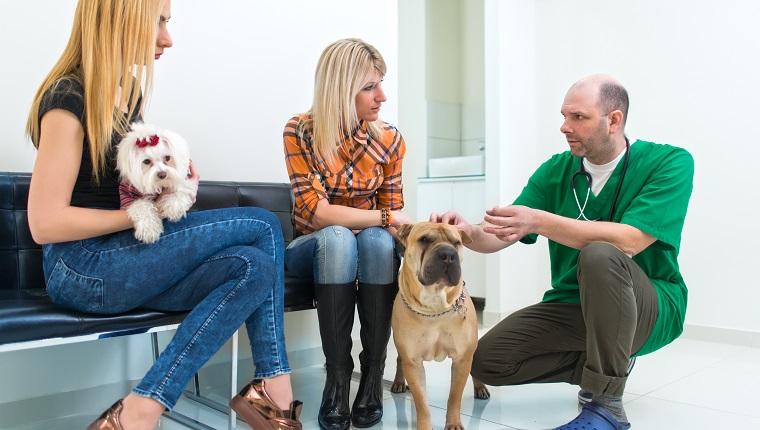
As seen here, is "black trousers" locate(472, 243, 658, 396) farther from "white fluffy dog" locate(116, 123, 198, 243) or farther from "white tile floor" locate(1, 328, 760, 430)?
"white fluffy dog" locate(116, 123, 198, 243)

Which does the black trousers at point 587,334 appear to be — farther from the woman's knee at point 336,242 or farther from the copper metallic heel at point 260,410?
the copper metallic heel at point 260,410

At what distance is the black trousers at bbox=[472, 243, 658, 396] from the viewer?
1.90 metres

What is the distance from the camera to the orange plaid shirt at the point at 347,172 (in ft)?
7.36

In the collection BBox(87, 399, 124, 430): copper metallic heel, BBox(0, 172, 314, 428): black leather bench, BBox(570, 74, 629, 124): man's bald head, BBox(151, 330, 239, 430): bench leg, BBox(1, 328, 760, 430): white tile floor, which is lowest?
BBox(1, 328, 760, 430): white tile floor

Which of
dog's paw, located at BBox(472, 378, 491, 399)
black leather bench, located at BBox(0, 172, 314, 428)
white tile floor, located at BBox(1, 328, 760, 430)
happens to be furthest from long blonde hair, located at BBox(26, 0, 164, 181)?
dog's paw, located at BBox(472, 378, 491, 399)

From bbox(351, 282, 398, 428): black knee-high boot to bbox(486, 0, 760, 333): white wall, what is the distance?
223cm

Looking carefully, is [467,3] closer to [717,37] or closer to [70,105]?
[717,37]

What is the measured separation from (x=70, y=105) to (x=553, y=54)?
11.7ft

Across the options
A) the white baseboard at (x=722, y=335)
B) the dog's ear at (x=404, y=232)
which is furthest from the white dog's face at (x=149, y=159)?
the white baseboard at (x=722, y=335)

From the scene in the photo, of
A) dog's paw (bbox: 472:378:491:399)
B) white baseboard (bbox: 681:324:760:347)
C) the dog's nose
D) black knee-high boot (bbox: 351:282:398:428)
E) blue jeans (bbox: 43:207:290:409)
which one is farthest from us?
white baseboard (bbox: 681:324:760:347)

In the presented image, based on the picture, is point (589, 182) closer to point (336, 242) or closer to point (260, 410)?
point (336, 242)

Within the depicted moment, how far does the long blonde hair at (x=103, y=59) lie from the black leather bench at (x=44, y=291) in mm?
382

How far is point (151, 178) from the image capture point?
1.69 metres

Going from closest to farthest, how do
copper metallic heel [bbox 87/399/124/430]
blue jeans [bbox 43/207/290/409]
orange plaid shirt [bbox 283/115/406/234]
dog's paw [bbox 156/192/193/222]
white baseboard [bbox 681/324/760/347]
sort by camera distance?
copper metallic heel [bbox 87/399/124/430], blue jeans [bbox 43/207/290/409], dog's paw [bbox 156/192/193/222], orange plaid shirt [bbox 283/115/406/234], white baseboard [bbox 681/324/760/347]
